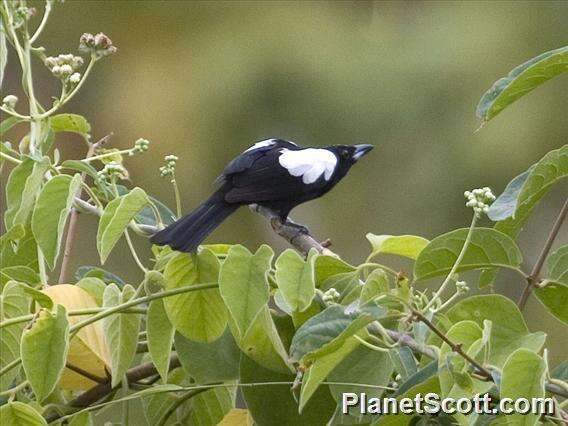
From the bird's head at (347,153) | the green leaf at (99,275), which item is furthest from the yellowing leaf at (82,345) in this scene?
the bird's head at (347,153)

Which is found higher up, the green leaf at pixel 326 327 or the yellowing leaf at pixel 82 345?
the green leaf at pixel 326 327

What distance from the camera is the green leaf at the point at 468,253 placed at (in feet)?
3.01

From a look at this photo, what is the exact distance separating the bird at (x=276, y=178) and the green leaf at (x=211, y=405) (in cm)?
43

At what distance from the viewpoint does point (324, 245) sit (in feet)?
3.92

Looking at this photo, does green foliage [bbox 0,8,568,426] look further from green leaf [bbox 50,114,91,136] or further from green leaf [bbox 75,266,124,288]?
green leaf [bbox 50,114,91,136]

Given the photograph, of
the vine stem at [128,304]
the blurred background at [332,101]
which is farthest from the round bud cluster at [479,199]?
the blurred background at [332,101]

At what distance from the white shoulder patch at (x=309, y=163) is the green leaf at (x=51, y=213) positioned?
803mm

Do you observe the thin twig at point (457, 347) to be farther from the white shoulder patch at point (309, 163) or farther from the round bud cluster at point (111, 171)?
the white shoulder patch at point (309, 163)

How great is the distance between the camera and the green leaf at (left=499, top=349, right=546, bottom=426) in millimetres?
749

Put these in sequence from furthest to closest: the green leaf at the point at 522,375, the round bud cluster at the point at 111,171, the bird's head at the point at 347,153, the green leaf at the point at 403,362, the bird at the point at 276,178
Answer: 1. the bird's head at the point at 347,153
2. the bird at the point at 276,178
3. the round bud cluster at the point at 111,171
4. the green leaf at the point at 403,362
5. the green leaf at the point at 522,375

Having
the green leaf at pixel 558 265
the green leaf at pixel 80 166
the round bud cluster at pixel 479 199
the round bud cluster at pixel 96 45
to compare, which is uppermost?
the round bud cluster at pixel 96 45

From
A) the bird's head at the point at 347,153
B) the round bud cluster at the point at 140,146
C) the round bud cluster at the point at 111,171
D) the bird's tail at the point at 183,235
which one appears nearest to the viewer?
the bird's tail at the point at 183,235

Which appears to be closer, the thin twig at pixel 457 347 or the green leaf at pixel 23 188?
the thin twig at pixel 457 347

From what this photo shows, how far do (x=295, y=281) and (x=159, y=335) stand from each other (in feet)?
0.48
